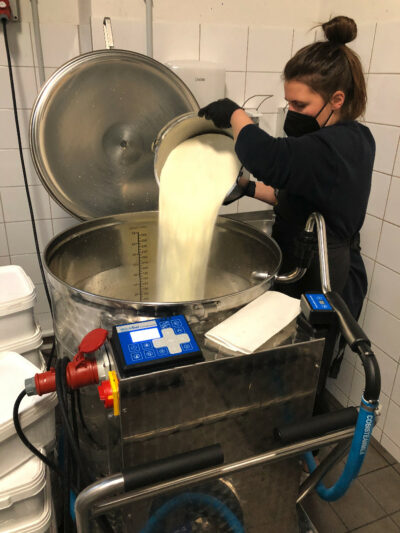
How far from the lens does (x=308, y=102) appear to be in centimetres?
119

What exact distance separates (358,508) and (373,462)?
228mm

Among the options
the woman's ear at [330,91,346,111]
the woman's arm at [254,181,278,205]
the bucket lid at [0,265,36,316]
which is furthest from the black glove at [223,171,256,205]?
the bucket lid at [0,265,36,316]

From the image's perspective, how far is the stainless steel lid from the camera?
1.28 meters

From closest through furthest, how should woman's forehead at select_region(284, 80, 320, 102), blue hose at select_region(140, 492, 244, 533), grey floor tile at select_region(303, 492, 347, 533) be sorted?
blue hose at select_region(140, 492, 244, 533) < woman's forehead at select_region(284, 80, 320, 102) < grey floor tile at select_region(303, 492, 347, 533)

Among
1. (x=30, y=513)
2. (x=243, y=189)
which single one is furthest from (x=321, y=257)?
(x=30, y=513)

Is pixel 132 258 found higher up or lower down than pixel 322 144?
lower down

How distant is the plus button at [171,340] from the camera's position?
0.70m

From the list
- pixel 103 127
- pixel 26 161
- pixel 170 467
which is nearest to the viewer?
pixel 170 467

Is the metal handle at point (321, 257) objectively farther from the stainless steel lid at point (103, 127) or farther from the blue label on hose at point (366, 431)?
the stainless steel lid at point (103, 127)

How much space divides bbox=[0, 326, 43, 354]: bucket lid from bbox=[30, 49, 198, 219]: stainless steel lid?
43 cm

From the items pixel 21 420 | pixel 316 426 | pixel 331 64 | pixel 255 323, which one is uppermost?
pixel 331 64

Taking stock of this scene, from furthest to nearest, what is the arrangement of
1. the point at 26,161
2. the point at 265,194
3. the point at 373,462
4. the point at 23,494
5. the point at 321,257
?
1. the point at 26,161
2. the point at 373,462
3. the point at 265,194
4. the point at 321,257
5. the point at 23,494

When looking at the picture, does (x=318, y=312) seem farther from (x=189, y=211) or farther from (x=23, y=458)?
(x=23, y=458)

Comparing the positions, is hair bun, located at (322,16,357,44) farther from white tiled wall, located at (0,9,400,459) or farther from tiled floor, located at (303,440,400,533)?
tiled floor, located at (303,440,400,533)
